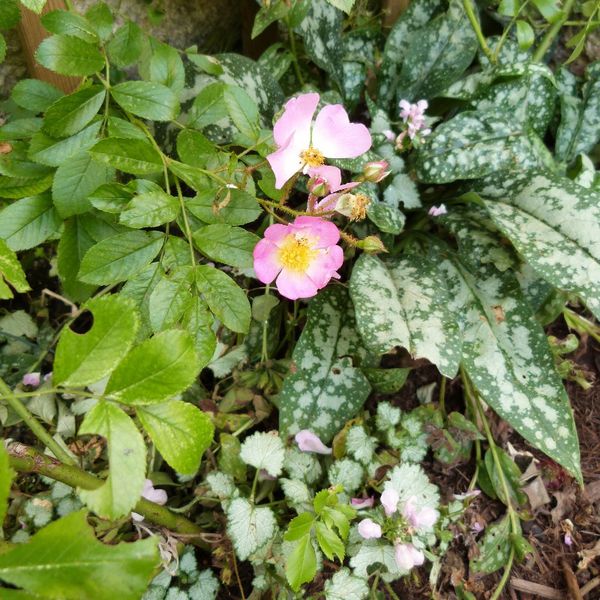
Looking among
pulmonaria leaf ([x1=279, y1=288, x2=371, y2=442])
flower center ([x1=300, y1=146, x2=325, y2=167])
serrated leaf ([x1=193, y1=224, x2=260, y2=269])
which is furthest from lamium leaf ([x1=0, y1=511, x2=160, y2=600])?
pulmonaria leaf ([x1=279, y1=288, x2=371, y2=442])

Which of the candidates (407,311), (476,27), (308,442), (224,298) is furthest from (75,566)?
(476,27)

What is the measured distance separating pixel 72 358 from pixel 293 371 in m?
0.75

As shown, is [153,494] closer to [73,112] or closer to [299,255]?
[299,255]

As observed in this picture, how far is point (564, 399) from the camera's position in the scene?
1274mm

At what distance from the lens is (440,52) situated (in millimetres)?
1512

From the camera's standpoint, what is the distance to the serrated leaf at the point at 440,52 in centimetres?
149

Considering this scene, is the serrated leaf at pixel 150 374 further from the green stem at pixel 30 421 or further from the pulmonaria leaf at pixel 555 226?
the pulmonaria leaf at pixel 555 226

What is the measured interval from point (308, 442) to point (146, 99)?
734mm

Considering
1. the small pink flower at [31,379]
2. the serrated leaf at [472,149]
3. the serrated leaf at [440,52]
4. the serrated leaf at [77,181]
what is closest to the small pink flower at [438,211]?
the serrated leaf at [472,149]

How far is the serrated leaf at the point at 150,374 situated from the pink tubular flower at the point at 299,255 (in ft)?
1.03

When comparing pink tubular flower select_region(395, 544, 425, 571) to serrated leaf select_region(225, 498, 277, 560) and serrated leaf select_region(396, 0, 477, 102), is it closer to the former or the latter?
serrated leaf select_region(225, 498, 277, 560)

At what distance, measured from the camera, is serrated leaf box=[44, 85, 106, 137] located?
2.85ft

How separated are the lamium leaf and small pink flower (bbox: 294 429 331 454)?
751 mm

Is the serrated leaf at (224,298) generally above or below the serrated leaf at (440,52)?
below
